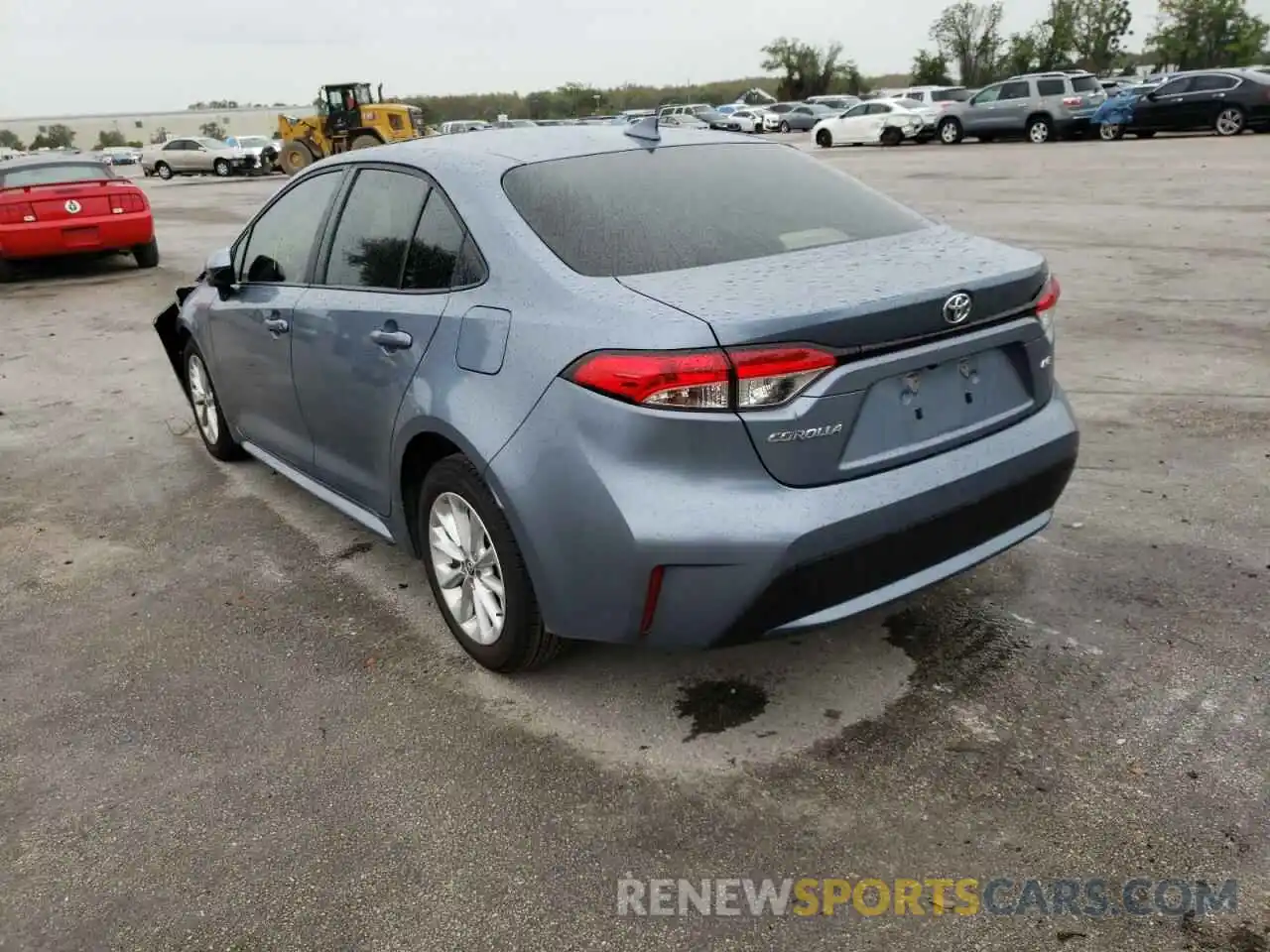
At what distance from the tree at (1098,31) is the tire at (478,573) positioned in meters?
85.1

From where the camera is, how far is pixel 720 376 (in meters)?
2.55

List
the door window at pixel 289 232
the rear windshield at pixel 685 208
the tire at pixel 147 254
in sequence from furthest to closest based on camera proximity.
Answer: the tire at pixel 147 254 < the door window at pixel 289 232 < the rear windshield at pixel 685 208

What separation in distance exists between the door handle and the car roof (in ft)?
1.83

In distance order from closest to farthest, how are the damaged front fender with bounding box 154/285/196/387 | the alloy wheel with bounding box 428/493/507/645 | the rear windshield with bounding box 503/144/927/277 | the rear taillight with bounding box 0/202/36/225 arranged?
1. the rear windshield with bounding box 503/144/927/277
2. the alloy wheel with bounding box 428/493/507/645
3. the damaged front fender with bounding box 154/285/196/387
4. the rear taillight with bounding box 0/202/36/225

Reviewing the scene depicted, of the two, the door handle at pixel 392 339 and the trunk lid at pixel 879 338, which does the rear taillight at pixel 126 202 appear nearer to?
the door handle at pixel 392 339

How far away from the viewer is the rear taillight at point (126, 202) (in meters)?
12.5

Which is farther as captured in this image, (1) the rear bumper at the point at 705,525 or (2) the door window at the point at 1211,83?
(2) the door window at the point at 1211,83

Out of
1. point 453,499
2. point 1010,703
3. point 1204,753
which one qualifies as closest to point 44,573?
point 453,499

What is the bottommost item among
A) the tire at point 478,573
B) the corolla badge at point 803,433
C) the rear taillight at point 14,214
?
the tire at point 478,573

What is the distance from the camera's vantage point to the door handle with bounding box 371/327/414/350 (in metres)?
3.35

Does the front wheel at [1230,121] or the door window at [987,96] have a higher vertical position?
the door window at [987,96]

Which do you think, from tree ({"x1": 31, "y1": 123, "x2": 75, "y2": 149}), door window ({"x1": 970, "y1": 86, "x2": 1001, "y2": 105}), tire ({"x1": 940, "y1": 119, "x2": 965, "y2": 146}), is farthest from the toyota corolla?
tree ({"x1": 31, "y1": 123, "x2": 75, "y2": 149})

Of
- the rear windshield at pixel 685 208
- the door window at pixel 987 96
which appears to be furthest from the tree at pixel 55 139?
the rear windshield at pixel 685 208

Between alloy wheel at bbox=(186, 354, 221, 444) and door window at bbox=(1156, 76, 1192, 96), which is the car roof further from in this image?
door window at bbox=(1156, 76, 1192, 96)
